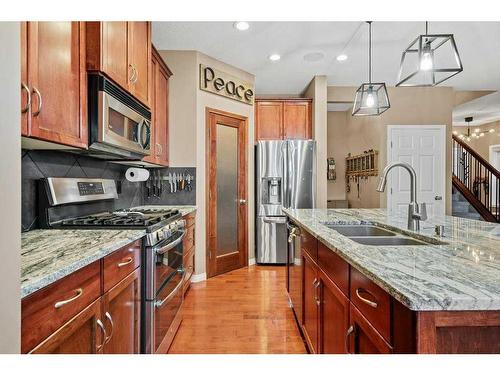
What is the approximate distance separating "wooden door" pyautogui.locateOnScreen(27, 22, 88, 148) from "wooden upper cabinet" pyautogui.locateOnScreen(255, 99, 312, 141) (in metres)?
3.35

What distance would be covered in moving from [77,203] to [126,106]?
2.40 ft

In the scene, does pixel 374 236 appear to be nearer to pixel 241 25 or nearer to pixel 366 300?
pixel 366 300

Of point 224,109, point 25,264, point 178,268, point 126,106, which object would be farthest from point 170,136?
point 25,264

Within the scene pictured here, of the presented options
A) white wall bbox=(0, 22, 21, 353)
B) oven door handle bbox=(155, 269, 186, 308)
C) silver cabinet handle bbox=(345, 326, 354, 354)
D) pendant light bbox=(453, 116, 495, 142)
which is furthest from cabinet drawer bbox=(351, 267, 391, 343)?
pendant light bbox=(453, 116, 495, 142)

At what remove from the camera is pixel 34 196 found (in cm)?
→ 170

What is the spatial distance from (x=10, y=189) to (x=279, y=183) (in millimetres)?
3943

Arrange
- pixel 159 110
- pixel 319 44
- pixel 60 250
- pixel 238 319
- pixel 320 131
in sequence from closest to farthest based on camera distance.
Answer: pixel 60 250, pixel 238 319, pixel 159 110, pixel 319 44, pixel 320 131

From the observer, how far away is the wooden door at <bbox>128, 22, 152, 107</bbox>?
212 centimetres

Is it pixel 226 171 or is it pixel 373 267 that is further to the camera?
pixel 226 171

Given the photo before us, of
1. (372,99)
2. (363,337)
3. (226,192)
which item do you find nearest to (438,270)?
(363,337)

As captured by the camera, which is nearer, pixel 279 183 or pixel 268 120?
pixel 279 183

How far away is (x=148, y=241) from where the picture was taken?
5.46 ft

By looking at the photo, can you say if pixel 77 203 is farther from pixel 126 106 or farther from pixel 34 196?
pixel 126 106

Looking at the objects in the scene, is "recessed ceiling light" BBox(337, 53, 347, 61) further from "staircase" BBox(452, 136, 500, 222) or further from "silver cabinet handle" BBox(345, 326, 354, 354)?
"staircase" BBox(452, 136, 500, 222)
